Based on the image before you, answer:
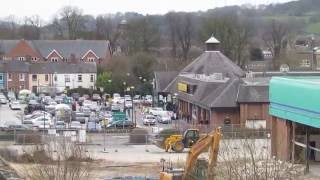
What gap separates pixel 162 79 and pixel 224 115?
20653 millimetres

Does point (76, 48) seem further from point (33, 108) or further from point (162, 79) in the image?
point (33, 108)

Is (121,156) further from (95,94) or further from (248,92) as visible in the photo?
(95,94)

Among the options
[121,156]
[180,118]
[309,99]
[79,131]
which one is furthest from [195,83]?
[309,99]

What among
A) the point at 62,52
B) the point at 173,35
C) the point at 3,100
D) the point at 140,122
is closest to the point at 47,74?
the point at 62,52

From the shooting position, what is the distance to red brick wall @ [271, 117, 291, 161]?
36906 millimetres

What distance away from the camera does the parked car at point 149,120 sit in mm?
58634

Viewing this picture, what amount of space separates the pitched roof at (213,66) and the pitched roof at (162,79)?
3686 millimetres

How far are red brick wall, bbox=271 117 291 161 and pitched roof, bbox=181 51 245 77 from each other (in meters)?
29.0

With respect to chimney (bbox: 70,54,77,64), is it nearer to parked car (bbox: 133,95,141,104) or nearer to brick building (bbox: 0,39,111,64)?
brick building (bbox: 0,39,111,64)

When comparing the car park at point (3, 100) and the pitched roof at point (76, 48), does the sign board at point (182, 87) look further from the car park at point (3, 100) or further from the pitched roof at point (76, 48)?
the pitched roof at point (76, 48)

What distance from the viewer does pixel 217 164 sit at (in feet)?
88.9

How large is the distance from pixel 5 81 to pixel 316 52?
36.6 meters

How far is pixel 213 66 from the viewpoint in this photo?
69625 millimetres

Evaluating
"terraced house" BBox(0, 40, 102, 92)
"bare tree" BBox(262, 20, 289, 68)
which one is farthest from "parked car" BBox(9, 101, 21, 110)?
"bare tree" BBox(262, 20, 289, 68)
